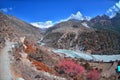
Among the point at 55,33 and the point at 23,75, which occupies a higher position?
the point at 55,33

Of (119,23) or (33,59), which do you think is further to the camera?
(119,23)

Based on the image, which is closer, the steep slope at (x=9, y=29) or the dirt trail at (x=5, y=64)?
the dirt trail at (x=5, y=64)

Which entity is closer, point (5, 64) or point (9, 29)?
point (5, 64)

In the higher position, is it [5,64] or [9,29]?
[9,29]

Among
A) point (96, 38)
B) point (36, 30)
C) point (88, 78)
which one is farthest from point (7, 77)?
point (36, 30)

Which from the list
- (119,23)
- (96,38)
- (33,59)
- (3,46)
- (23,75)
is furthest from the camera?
(119,23)

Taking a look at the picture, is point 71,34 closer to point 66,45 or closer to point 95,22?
point 66,45

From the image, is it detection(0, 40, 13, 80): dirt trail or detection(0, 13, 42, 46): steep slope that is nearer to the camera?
detection(0, 40, 13, 80): dirt trail

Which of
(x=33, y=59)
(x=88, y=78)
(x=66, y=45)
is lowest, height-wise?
(x=88, y=78)

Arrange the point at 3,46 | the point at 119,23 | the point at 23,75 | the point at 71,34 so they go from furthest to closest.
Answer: the point at 119,23, the point at 71,34, the point at 3,46, the point at 23,75

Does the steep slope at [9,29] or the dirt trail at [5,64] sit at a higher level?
the steep slope at [9,29]

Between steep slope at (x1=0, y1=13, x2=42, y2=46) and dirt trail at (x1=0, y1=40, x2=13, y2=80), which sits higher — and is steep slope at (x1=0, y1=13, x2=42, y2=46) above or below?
above
